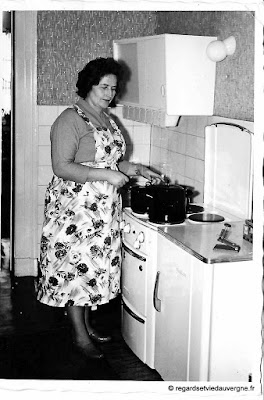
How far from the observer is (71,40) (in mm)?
3410

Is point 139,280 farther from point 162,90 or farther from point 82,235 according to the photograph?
point 162,90

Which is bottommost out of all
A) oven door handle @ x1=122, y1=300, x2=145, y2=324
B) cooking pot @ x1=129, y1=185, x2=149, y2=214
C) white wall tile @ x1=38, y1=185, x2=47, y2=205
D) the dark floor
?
the dark floor

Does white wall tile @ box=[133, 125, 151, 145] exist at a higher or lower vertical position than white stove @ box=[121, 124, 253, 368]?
higher

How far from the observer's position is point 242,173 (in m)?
2.34

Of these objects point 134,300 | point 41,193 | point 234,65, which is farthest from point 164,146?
point 134,300

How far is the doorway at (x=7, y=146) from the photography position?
3420mm

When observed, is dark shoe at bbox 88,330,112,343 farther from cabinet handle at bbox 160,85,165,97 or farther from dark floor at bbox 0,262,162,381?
cabinet handle at bbox 160,85,165,97

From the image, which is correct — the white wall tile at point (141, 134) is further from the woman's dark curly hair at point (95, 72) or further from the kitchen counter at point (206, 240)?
the kitchen counter at point (206, 240)

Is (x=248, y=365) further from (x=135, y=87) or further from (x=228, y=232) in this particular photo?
(x=135, y=87)

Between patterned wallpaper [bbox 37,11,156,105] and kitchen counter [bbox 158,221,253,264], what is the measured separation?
1588 mm

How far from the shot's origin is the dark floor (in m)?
2.32

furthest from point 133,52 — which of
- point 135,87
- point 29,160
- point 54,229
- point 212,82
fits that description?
point 54,229

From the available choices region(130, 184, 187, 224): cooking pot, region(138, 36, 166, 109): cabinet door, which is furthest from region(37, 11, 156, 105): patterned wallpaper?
region(130, 184, 187, 224): cooking pot
